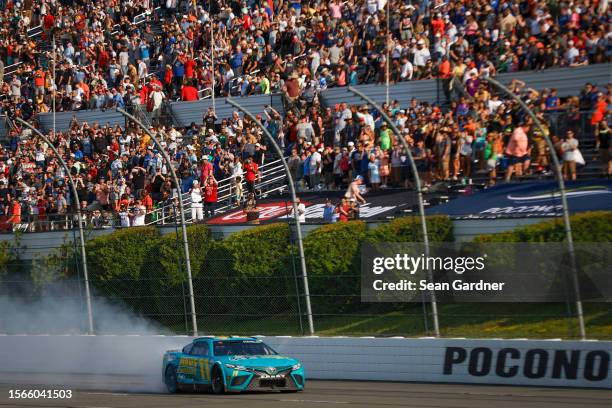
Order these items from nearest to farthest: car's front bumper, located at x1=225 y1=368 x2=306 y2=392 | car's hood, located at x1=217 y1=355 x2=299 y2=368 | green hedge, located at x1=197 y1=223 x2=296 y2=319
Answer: car's front bumper, located at x1=225 y1=368 x2=306 y2=392
car's hood, located at x1=217 y1=355 x2=299 y2=368
green hedge, located at x1=197 y1=223 x2=296 y2=319

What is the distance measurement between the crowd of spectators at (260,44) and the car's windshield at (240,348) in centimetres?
1096

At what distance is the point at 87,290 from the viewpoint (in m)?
27.1

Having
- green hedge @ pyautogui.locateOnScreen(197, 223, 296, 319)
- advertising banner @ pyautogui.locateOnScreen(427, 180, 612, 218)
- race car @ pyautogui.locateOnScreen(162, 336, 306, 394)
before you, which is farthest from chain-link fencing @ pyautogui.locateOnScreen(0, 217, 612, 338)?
race car @ pyautogui.locateOnScreen(162, 336, 306, 394)

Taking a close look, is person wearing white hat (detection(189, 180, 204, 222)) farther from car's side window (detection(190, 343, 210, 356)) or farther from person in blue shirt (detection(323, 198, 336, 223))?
car's side window (detection(190, 343, 210, 356))

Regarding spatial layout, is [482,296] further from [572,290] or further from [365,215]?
[365,215]

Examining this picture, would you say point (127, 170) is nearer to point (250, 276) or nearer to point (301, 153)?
point (301, 153)

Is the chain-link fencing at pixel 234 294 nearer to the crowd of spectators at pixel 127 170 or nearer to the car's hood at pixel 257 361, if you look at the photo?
the crowd of spectators at pixel 127 170

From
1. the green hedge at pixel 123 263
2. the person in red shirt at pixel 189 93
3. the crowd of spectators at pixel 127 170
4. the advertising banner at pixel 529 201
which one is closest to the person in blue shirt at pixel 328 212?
the advertising banner at pixel 529 201

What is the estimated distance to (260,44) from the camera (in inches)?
1505

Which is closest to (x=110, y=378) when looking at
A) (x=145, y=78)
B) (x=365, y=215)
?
(x=365, y=215)

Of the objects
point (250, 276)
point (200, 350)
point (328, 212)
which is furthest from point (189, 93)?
point (200, 350)

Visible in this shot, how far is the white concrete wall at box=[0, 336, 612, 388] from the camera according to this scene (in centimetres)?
2056

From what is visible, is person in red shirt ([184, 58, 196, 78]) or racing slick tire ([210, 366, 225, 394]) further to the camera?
person in red shirt ([184, 58, 196, 78])

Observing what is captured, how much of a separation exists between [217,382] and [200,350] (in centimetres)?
84
